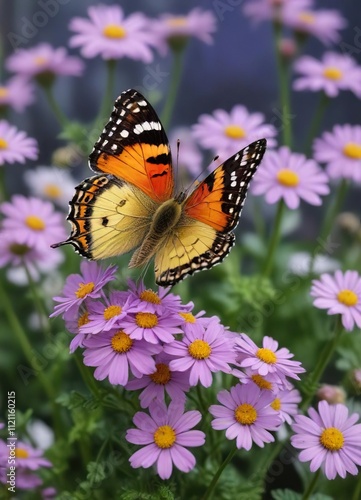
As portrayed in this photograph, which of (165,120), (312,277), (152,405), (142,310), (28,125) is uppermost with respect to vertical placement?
(28,125)

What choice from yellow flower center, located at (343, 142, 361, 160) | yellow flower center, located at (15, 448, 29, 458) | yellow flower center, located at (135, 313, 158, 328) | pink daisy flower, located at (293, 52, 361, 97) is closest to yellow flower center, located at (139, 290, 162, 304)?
yellow flower center, located at (135, 313, 158, 328)

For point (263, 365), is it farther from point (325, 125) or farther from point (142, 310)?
point (325, 125)

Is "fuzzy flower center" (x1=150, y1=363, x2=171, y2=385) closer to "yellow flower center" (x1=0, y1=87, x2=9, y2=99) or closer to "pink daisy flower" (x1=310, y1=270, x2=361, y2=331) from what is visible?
"pink daisy flower" (x1=310, y1=270, x2=361, y2=331)

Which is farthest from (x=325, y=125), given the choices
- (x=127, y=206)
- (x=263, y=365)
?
(x=263, y=365)

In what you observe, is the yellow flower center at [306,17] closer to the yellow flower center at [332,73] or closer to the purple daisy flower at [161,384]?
the yellow flower center at [332,73]

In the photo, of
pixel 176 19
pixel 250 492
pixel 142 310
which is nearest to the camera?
pixel 142 310

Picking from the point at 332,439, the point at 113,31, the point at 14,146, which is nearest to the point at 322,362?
the point at 332,439

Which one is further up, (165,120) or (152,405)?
(165,120)
